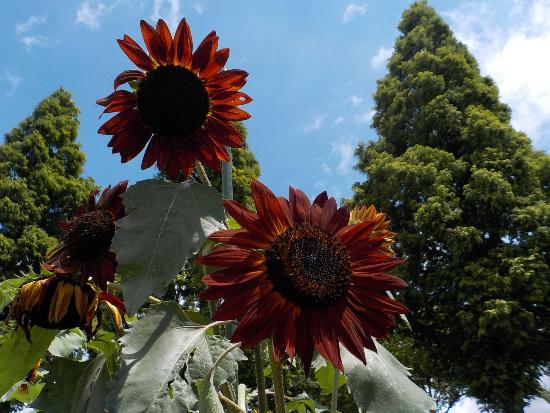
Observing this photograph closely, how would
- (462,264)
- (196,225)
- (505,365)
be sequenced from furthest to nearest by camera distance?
(462,264) → (505,365) → (196,225)

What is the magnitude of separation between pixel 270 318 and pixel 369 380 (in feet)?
0.53

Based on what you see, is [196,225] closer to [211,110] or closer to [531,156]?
[211,110]

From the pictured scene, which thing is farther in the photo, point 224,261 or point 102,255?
Result: point 102,255

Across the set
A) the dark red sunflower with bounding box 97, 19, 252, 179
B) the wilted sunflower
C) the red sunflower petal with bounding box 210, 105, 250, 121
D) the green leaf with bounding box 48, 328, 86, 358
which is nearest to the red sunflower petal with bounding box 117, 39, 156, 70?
the dark red sunflower with bounding box 97, 19, 252, 179

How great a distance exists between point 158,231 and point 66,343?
2.75ft

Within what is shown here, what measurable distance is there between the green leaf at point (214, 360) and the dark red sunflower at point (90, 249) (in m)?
0.16

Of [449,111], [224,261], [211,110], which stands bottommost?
[224,261]

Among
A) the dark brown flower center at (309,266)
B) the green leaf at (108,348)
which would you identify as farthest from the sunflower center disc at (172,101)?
the green leaf at (108,348)

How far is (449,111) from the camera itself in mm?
13156

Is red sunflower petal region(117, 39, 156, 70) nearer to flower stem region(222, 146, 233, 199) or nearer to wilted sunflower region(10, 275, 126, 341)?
flower stem region(222, 146, 233, 199)

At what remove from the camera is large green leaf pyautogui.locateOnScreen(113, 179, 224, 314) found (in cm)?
55

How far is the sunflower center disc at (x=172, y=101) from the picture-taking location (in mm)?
769

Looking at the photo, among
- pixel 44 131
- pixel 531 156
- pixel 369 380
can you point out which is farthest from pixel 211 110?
pixel 44 131

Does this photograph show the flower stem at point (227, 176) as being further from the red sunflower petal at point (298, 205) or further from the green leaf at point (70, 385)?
the green leaf at point (70, 385)
